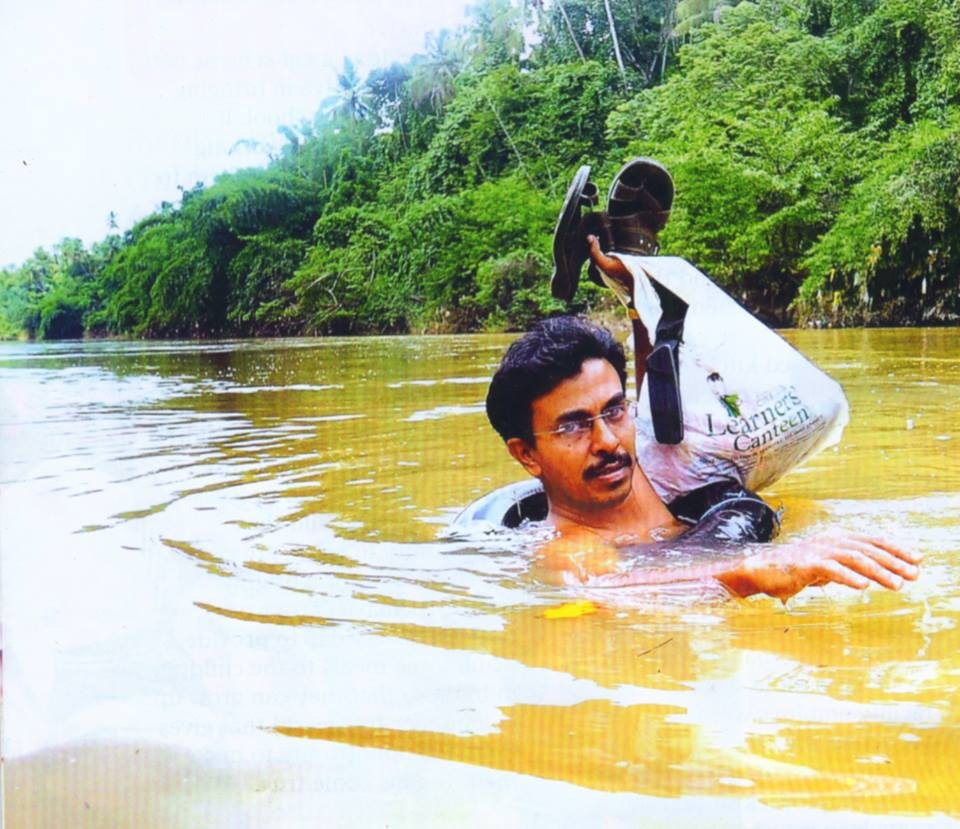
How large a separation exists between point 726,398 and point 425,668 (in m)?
0.93

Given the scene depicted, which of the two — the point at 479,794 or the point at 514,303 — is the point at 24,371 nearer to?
the point at 514,303

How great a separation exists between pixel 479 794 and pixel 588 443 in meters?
0.96

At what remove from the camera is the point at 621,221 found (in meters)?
2.18

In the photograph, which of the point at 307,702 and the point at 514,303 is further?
the point at 514,303

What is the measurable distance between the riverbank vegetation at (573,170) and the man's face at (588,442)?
7.43 feet

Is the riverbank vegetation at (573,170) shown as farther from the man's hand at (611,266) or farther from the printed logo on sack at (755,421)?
the printed logo on sack at (755,421)

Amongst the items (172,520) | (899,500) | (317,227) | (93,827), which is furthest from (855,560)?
(317,227)

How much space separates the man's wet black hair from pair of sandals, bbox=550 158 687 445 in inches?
4.5

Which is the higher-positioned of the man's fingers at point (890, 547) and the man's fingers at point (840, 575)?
the man's fingers at point (890, 547)

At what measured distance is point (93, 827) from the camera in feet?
2.95

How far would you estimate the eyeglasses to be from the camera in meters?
1.83

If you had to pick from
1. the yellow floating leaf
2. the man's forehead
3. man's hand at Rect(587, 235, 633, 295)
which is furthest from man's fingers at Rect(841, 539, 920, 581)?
man's hand at Rect(587, 235, 633, 295)

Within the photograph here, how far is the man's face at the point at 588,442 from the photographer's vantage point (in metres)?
1.83

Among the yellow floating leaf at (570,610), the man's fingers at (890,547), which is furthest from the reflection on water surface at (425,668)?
the man's fingers at (890,547)
